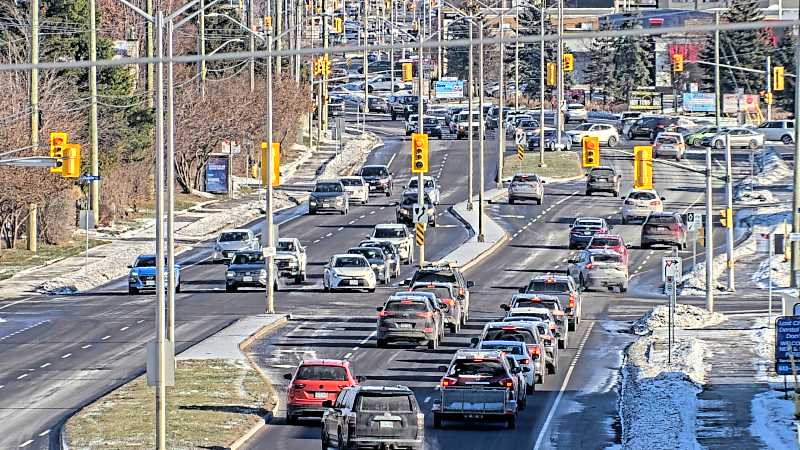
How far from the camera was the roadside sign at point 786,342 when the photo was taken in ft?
109

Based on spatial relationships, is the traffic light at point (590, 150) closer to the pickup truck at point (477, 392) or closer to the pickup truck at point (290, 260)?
the pickup truck at point (290, 260)

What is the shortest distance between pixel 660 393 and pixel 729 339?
1127cm

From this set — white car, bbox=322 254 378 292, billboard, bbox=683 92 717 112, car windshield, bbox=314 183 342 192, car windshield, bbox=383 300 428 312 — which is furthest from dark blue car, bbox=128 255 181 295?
billboard, bbox=683 92 717 112

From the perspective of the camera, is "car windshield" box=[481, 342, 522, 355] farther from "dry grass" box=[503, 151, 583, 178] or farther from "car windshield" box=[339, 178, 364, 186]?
"dry grass" box=[503, 151, 583, 178]

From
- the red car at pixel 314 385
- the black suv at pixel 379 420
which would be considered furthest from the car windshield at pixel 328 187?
the black suv at pixel 379 420

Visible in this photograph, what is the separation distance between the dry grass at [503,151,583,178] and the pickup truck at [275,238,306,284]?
131ft

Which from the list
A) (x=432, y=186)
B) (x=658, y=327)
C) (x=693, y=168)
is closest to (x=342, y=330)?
(x=658, y=327)

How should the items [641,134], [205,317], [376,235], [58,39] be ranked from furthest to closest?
[641,134], [58,39], [376,235], [205,317]

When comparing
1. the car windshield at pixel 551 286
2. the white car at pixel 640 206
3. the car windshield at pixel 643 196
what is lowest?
the car windshield at pixel 551 286

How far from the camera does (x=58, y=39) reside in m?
85.6

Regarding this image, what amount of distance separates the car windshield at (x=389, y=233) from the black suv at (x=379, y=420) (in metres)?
39.4

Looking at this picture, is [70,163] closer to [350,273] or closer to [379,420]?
[350,273]

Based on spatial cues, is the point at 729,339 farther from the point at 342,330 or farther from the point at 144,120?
the point at 144,120

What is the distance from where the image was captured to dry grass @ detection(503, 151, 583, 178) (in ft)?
340
